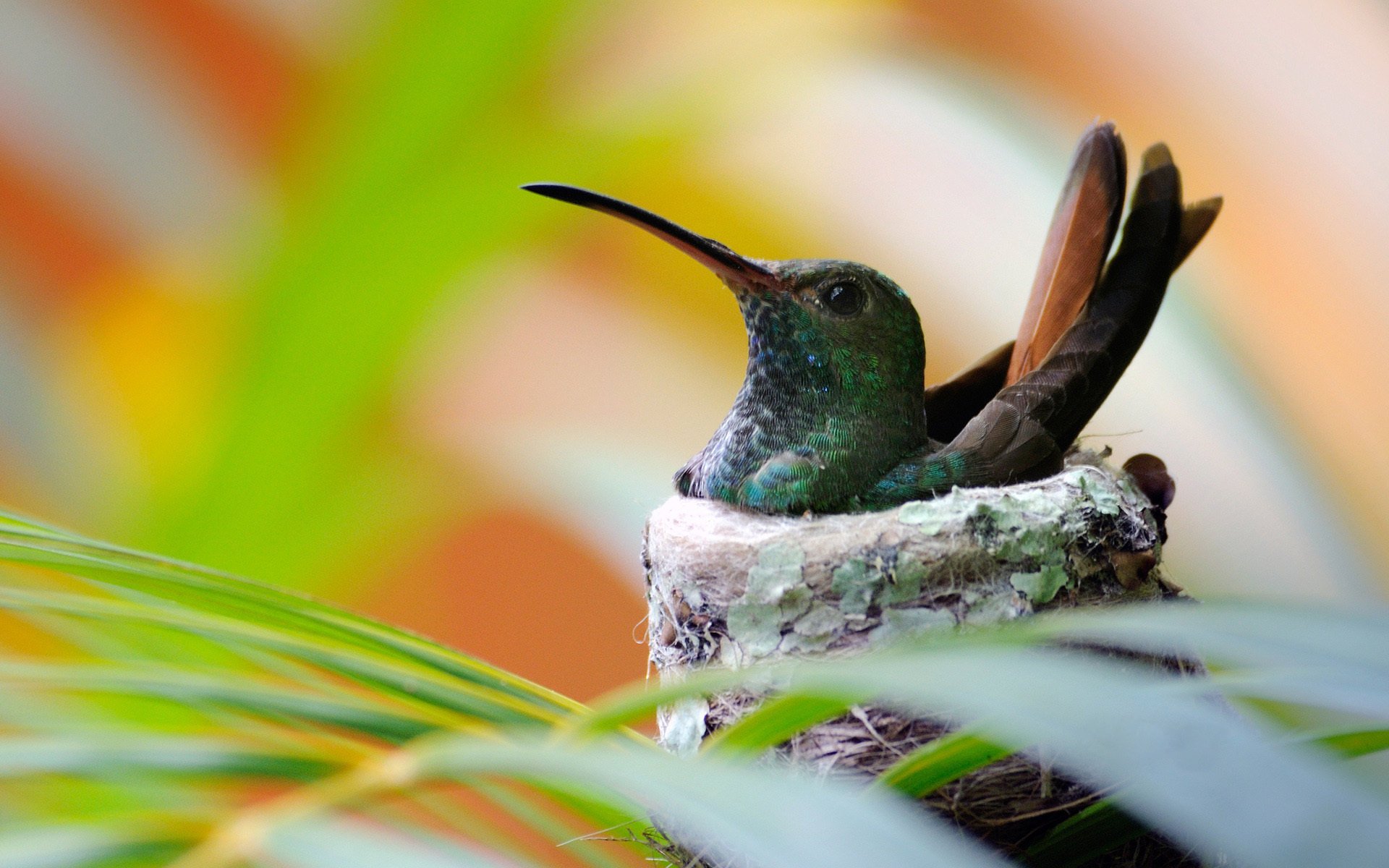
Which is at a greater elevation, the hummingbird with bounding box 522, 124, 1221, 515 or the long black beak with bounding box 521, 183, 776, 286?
the long black beak with bounding box 521, 183, 776, 286

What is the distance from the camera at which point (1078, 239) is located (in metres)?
1.00

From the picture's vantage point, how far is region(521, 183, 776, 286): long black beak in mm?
846

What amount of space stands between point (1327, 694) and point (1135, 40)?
1.74 m

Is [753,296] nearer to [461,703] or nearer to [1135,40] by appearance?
[461,703]

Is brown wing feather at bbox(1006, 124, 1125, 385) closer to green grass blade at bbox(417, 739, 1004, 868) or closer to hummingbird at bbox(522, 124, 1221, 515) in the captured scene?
hummingbird at bbox(522, 124, 1221, 515)

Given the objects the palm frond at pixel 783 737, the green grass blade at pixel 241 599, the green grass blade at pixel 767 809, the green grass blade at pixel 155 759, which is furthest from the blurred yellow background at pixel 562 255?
the green grass blade at pixel 767 809

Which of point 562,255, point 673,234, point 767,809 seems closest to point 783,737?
point 767,809

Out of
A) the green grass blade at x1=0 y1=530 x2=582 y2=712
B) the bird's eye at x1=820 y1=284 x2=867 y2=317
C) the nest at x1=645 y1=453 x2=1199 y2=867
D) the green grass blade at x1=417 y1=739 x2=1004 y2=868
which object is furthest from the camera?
the bird's eye at x1=820 y1=284 x2=867 y2=317

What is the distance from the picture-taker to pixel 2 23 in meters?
1.83

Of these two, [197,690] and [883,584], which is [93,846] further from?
[883,584]

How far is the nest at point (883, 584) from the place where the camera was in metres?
0.72

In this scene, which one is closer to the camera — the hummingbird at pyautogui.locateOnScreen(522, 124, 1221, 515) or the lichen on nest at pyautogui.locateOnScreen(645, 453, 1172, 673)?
the lichen on nest at pyautogui.locateOnScreen(645, 453, 1172, 673)

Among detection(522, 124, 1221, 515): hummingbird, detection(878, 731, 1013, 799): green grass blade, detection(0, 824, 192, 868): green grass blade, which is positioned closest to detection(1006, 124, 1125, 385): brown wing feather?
detection(522, 124, 1221, 515): hummingbird

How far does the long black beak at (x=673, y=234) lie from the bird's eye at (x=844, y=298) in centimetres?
5
